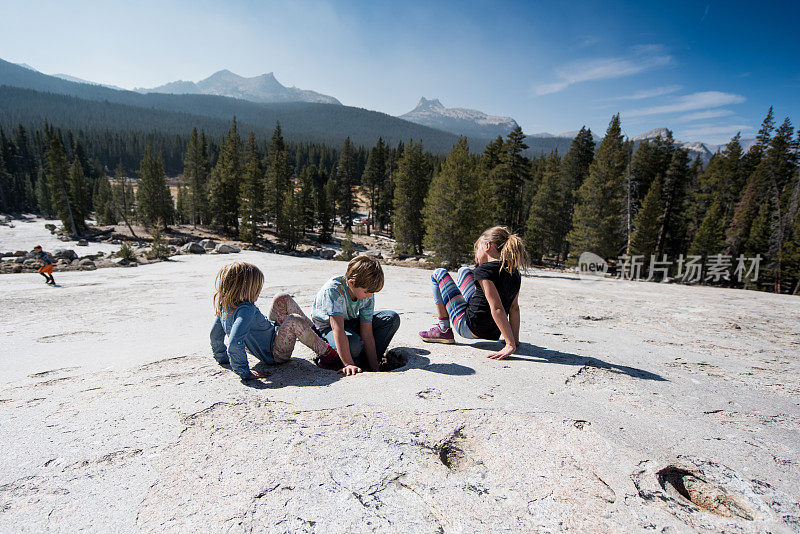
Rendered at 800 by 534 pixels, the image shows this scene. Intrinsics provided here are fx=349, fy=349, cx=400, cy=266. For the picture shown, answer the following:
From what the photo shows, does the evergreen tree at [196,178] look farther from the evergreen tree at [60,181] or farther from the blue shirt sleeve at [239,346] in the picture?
the blue shirt sleeve at [239,346]

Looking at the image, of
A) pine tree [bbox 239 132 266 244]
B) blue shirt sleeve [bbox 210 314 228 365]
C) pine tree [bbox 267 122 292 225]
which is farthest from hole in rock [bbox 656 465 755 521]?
pine tree [bbox 267 122 292 225]

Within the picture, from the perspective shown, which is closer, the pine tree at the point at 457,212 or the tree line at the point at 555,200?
the pine tree at the point at 457,212

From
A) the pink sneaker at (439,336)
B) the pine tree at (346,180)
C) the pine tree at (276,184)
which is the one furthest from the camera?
the pine tree at (346,180)

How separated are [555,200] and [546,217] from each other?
1.73 meters

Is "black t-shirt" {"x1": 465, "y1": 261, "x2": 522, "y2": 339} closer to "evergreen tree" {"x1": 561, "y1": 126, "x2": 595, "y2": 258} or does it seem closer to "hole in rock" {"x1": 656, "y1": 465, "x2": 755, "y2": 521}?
"hole in rock" {"x1": 656, "y1": 465, "x2": 755, "y2": 521}

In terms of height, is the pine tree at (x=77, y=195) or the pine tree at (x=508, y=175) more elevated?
the pine tree at (x=508, y=175)

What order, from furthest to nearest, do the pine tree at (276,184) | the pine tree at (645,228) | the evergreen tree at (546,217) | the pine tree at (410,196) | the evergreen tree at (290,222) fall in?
the pine tree at (276,184) < the evergreen tree at (290,222) < the evergreen tree at (546,217) < the pine tree at (410,196) < the pine tree at (645,228)

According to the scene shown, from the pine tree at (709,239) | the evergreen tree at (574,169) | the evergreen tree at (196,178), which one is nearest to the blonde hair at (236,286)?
the evergreen tree at (574,169)

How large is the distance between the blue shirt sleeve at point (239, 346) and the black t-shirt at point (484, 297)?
2170mm

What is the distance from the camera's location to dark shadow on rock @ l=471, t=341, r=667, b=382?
3.33m

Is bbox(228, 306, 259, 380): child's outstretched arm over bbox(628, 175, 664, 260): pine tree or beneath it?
beneath

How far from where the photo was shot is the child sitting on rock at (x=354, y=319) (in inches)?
124

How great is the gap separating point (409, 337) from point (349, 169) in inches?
2026

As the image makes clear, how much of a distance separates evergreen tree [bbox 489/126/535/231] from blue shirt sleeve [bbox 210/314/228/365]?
86.4ft
